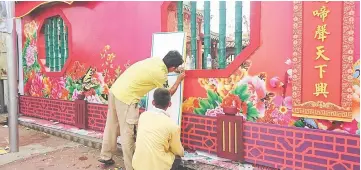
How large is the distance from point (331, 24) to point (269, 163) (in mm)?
1608

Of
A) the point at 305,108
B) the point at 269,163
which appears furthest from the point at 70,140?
the point at 305,108

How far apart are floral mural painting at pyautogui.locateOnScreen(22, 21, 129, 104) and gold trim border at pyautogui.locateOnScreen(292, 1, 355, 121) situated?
271cm

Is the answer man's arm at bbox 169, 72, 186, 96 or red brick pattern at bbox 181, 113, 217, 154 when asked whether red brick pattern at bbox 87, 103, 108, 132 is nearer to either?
red brick pattern at bbox 181, 113, 217, 154

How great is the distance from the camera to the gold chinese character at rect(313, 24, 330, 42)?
3.04 meters

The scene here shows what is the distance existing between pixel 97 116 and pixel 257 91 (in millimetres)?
3064

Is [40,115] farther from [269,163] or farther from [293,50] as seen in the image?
[293,50]

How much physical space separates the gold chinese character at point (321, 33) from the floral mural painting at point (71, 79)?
2.92 meters

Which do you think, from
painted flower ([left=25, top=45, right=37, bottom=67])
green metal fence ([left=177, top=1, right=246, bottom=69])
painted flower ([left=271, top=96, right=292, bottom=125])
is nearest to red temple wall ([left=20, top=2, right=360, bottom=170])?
painted flower ([left=271, top=96, right=292, bottom=125])

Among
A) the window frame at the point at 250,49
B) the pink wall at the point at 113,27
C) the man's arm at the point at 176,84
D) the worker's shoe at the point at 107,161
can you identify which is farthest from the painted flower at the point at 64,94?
the window frame at the point at 250,49

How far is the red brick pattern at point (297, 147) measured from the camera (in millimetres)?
3051

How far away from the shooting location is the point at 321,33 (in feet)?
10.0

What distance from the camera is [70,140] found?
561cm

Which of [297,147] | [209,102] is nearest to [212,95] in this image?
[209,102]

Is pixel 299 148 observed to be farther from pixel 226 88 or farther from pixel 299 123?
pixel 226 88
